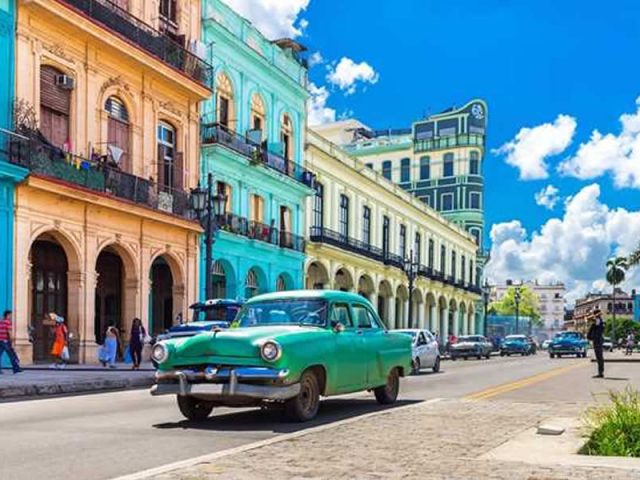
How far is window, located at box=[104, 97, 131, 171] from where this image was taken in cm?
2789

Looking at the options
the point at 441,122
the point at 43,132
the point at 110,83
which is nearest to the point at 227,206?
the point at 110,83

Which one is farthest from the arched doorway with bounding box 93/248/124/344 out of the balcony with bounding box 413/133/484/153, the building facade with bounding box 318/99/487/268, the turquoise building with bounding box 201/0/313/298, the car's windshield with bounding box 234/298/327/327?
the balcony with bounding box 413/133/484/153

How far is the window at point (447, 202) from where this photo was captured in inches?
3452

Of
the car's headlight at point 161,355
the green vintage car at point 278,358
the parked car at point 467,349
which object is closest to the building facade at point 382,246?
the parked car at point 467,349

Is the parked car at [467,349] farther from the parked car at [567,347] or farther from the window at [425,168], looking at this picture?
the window at [425,168]

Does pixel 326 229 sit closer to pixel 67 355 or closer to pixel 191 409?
pixel 67 355

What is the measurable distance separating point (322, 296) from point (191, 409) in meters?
2.39

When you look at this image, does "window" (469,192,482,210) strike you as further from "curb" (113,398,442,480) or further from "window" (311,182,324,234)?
"curb" (113,398,442,480)

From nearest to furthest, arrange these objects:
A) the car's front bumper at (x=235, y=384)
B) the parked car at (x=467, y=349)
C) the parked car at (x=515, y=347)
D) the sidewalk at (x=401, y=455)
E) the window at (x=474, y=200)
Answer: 1. the sidewalk at (x=401, y=455)
2. the car's front bumper at (x=235, y=384)
3. the parked car at (x=467, y=349)
4. the parked car at (x=515, y=347)
5. the window at (x=474, y=200)

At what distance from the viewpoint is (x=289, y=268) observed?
132ft

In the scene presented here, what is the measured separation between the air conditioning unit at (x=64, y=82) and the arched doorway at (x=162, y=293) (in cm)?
901

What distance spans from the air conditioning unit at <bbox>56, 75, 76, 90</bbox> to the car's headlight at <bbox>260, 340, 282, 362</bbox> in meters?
17.4

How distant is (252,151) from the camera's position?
35.9 m

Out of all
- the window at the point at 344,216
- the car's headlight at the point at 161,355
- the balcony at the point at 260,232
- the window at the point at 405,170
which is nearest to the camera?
the car's headlight at the point at 161,355
